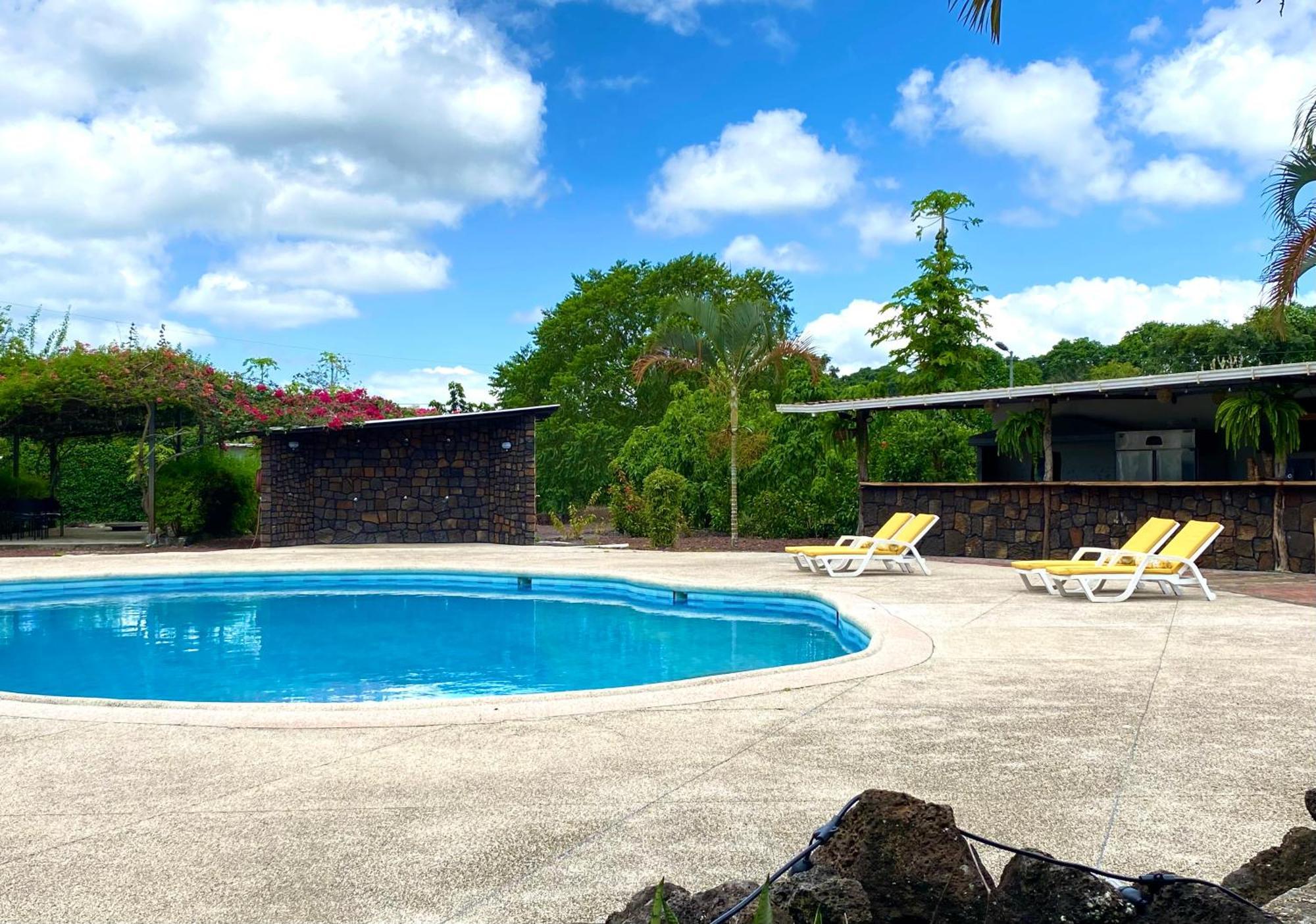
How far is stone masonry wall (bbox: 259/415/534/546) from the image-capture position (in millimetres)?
21141

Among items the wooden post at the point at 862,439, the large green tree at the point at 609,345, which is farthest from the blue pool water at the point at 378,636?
the large green tree at the point at 609,345

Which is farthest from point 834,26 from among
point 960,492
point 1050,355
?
point 1050,355

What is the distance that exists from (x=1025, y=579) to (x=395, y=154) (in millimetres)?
14913

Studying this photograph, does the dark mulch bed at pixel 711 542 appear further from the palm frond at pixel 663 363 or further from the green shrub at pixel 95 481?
the green shrub at pixel 95 481

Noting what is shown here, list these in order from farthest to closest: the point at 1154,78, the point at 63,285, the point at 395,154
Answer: the point at 63,285 → the point at 395,154 → the point at 1154,78

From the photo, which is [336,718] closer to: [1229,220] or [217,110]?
[217,110]

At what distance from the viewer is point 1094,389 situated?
14.6 meters

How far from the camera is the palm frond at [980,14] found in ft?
11.3

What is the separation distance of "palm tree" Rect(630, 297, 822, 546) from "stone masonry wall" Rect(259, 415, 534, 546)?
3.34 metres

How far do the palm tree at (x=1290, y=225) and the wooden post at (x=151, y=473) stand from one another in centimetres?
1813

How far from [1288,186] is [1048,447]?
5.20 metres

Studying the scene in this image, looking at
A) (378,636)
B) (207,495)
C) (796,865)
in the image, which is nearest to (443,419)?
(207,495)

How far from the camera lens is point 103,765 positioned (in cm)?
468

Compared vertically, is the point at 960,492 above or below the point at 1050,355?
below
